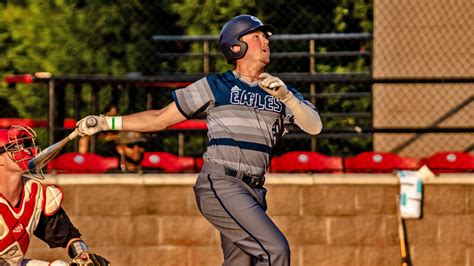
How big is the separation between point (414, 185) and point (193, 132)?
2042mm

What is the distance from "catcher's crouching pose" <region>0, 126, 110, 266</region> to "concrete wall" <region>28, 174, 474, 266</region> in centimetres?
309

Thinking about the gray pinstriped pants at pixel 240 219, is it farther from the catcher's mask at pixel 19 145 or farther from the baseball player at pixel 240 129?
the catcher's mask at pixel 19 145

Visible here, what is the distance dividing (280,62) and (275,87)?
836 centimetres

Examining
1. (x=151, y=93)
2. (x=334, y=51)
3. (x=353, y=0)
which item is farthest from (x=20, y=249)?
(x=334, y=51)

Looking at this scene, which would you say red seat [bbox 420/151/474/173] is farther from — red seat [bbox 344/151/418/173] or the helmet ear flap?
the helmet ear flap

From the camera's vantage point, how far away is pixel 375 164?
10.8 metres

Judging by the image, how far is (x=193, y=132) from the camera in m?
11.0

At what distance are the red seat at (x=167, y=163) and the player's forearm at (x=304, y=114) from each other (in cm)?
358

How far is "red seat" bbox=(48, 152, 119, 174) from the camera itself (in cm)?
1062

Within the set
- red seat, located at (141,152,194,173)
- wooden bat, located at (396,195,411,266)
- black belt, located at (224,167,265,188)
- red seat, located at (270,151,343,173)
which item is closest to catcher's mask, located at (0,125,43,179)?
black belt, located at (224,167,265,188)

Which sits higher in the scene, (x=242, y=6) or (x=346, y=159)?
(x=242, y=6)

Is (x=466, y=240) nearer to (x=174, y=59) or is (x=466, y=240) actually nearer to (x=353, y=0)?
(x=353, y=0)

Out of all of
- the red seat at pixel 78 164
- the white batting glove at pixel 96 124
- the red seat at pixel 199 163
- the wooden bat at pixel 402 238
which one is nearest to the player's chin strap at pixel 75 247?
the white batting glove at pixel 96 124

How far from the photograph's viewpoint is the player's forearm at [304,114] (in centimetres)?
695
